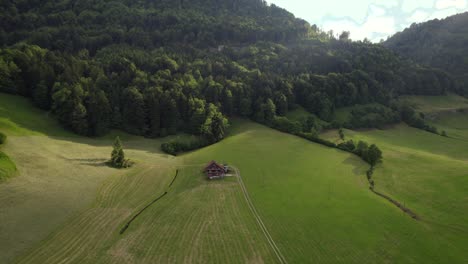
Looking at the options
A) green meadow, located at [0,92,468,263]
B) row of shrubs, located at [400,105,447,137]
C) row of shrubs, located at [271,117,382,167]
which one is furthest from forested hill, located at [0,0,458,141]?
row of shrubs, located at [400,105,447,137]

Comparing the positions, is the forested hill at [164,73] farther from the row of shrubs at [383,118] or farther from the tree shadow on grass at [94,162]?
the tree shadow on grass at [94,162]

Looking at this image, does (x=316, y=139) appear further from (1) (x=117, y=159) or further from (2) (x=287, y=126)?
(1) (x=117, y=159)

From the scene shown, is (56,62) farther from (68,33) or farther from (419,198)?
(419,198)

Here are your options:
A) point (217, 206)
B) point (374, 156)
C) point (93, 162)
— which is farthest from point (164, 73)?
point (374, 156)

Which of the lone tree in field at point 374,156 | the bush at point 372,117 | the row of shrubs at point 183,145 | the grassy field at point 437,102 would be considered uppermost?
the grassy field at point 437,102

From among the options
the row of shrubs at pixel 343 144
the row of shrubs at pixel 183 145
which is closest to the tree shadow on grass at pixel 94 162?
the row of shrubs at pixel 183 145

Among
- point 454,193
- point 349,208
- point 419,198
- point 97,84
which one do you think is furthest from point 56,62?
point 454,193
